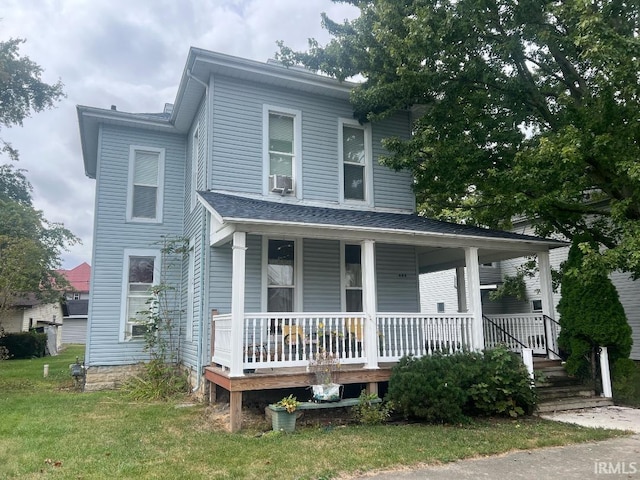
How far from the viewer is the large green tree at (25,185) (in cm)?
2212

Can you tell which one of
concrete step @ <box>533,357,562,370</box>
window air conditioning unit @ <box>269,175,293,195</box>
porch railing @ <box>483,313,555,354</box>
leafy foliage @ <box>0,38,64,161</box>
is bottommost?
concrete step @ <box>533,357,562,370</box>

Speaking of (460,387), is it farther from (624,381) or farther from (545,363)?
(624,381)

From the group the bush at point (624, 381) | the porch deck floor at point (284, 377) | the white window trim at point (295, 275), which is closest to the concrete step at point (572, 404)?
the bush at point (624, 381)

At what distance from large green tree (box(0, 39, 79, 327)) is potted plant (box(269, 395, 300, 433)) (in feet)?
58.2

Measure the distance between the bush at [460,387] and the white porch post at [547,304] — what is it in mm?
2313

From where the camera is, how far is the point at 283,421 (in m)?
6.70

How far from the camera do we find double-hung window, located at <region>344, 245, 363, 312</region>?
10133 mm

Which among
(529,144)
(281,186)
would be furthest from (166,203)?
(529,144)

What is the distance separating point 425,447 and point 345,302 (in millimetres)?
4581

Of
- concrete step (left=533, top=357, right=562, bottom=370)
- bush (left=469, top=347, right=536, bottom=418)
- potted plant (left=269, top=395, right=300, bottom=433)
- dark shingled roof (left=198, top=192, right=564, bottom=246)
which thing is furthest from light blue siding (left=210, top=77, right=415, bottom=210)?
bush (left=469, top=347, right=536, bottom=418)

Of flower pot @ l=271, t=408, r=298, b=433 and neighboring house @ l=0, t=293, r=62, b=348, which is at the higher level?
neighboring house @ l=0, t=293, r=62, b=348

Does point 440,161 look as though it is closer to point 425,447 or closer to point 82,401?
point 425,447

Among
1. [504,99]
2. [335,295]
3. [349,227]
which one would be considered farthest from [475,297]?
[504,99]

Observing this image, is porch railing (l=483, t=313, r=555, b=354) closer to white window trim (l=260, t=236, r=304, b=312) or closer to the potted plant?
white window trim (l=260, t=236, r=304, b=312)
